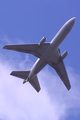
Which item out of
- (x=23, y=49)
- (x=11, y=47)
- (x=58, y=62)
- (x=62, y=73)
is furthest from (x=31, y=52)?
(x=62, y=73)

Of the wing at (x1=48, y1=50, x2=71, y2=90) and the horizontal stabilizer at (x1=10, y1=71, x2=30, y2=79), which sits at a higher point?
the horizontal stabilizer at (x1=10, y1=71, x2=30, y2=79)

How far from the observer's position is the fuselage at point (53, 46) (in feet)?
151

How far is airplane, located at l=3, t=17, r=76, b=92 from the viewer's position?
153 ft

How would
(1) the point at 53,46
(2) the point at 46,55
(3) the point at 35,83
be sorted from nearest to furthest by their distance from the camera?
(1) the point at 53,46 < (2) the point at 46,55 < (3) the point at 35,83

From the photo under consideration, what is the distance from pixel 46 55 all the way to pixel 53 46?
3161mm

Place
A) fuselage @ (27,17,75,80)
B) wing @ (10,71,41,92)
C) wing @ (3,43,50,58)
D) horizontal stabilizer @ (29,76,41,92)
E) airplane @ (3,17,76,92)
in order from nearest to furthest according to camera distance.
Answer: fuselage @ (27,17,75,80) < airplane @ (3,17,76,92) < wing @ (3,43,50,58) < wing @ (10,71,41,92) < horizontal stabilizer @ (29,76,41,92)

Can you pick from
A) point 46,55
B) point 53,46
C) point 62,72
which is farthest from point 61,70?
point 53,46

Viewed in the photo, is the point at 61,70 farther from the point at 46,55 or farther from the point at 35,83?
the point at 46,55

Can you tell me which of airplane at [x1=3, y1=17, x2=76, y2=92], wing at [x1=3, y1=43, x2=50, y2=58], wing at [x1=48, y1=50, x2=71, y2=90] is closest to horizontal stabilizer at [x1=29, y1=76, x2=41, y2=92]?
airplane at [x1=3, y1=17, x2=76, y2=92]

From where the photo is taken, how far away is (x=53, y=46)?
4738 centimetres

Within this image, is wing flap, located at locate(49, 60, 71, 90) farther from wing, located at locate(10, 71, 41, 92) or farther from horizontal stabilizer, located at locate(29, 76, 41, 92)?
wing, located at locate(10, 71, 41, 92)

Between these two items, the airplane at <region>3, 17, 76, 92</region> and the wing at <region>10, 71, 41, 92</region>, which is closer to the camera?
the airplane at <region>3, 17, 76, 92</region>

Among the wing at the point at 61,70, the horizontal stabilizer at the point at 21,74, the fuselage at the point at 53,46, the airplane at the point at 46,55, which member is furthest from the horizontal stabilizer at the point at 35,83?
the wing at the point at 61,70

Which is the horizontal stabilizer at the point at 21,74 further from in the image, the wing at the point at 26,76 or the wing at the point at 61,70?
the wing at the point at 61,70
